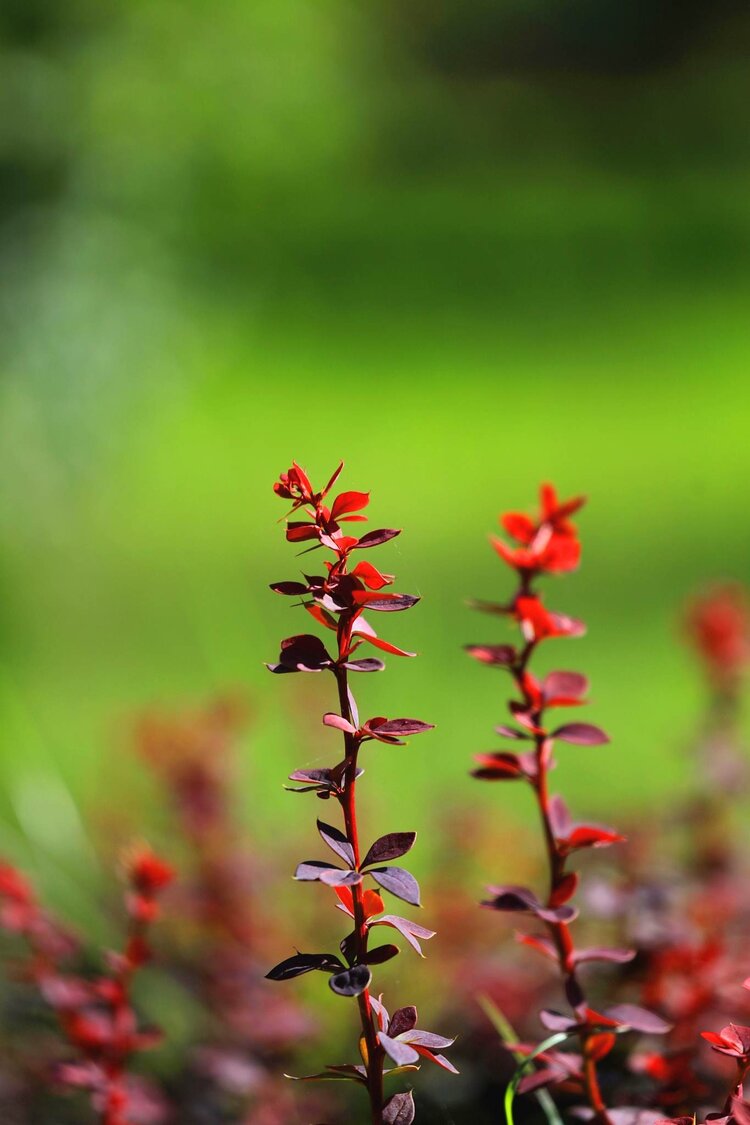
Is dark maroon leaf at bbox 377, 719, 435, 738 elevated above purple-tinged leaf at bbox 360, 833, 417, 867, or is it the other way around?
dark maroon leaf at bbox 377, 719, 435, 738

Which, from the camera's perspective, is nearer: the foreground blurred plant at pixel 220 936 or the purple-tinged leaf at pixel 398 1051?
the purple-tinged leaf at pixel 398 1051

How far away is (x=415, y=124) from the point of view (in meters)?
7.51

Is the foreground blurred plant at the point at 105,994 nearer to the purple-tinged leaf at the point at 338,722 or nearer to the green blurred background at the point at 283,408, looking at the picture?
the purple-tinged leaf at the point at 338,722

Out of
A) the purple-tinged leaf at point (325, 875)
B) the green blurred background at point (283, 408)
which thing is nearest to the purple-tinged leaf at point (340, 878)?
the purple-tinged leaf at point (325, 875)

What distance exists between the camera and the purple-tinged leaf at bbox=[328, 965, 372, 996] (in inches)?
14.7

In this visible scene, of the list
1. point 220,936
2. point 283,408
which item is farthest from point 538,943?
point 283,408

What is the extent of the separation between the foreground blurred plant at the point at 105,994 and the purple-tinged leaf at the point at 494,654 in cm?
16

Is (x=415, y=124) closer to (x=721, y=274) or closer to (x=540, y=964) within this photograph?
(x=721, y=274)

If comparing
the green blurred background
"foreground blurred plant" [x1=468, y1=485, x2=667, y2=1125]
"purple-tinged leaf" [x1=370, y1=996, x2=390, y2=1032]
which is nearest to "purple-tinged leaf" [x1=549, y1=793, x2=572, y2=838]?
"foreground blurred plant" [x1=468, y1=485, x2=667, y2=1125]

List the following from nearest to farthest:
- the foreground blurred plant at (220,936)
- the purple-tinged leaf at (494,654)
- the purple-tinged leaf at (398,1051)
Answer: the purple-tinged leaf at (398,1051), the purple-tinged leaf at (494,654), the foreground blurred plant at (220,936)

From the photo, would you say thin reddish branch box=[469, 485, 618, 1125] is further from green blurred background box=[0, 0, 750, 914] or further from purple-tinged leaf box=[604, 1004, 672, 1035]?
green blurred background box=[0, 0, 750, 914]

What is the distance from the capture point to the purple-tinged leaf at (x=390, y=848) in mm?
403

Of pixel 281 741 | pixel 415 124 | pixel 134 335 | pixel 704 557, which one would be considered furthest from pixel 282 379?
pixel 415 124

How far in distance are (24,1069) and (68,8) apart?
94.8 inches
